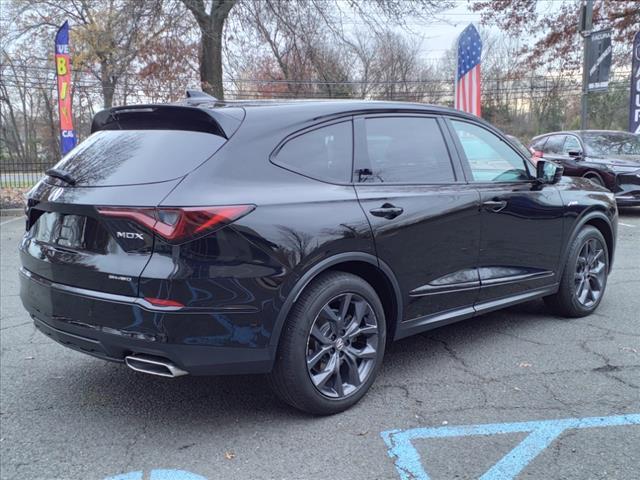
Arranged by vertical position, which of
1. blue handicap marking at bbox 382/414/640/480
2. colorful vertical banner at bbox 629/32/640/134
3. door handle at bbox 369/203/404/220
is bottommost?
blue handicap marking at bbox 382/414/640/480

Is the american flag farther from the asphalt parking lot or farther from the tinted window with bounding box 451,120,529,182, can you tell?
the asphalt parking lot

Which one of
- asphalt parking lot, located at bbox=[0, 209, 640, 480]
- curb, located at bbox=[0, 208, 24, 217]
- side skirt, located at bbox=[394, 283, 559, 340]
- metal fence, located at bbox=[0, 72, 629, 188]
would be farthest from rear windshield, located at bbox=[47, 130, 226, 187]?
metal fence, located at bbox=[0, 72, 629, 188]

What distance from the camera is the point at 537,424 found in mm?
3131

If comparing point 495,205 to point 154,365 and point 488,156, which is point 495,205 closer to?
point 488,156

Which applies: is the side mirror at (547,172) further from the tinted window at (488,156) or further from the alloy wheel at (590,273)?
the alloy wheel at (590,273)

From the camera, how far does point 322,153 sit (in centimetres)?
331

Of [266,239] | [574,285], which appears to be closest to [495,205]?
[574,285]

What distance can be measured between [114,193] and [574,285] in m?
3.82

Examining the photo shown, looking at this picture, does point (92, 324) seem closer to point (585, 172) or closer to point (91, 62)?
point (585, 172)

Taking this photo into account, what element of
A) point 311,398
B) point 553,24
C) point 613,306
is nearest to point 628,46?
point 553,24

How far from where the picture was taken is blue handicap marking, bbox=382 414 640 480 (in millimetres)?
2710

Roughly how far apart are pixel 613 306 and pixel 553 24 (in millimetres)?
21468

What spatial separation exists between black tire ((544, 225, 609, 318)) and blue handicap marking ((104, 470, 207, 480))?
135 inches

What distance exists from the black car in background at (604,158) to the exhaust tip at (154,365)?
9.52 m
